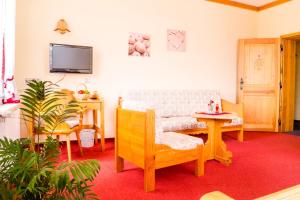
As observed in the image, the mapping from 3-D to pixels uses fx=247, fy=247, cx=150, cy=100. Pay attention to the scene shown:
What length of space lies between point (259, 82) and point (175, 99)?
2204mm

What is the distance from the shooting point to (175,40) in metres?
5.01

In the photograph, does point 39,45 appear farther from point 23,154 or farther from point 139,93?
point 23,154

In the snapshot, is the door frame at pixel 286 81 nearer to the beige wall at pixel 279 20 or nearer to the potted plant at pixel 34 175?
the beige wall at pixel 279 20

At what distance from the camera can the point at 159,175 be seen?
2795mm

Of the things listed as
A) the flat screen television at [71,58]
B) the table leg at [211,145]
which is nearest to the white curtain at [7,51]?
the flat screen television at [71,58]

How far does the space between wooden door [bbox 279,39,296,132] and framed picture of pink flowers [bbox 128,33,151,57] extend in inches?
120

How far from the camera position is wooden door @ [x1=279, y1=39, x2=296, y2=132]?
548cm

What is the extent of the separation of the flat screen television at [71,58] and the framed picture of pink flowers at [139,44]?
0.79 metres

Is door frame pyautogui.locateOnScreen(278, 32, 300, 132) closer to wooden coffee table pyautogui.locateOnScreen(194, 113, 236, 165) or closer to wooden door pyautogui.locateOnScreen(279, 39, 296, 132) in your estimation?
wooden door pyautogui.locateOnScreen(279, 39, 296, 132)

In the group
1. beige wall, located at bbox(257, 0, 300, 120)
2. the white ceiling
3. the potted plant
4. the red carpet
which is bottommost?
the red carpet

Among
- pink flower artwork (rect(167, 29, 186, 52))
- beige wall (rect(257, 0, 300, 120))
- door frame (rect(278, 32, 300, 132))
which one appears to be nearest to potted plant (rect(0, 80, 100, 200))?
pink flower artwork (rect(167, 29, 186, 52))

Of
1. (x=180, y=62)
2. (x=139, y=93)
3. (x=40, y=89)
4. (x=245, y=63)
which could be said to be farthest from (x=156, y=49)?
(x=40, y=89)

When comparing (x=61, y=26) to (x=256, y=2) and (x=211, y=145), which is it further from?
(x=256, y=2)

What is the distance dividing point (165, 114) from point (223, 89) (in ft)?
6.22
